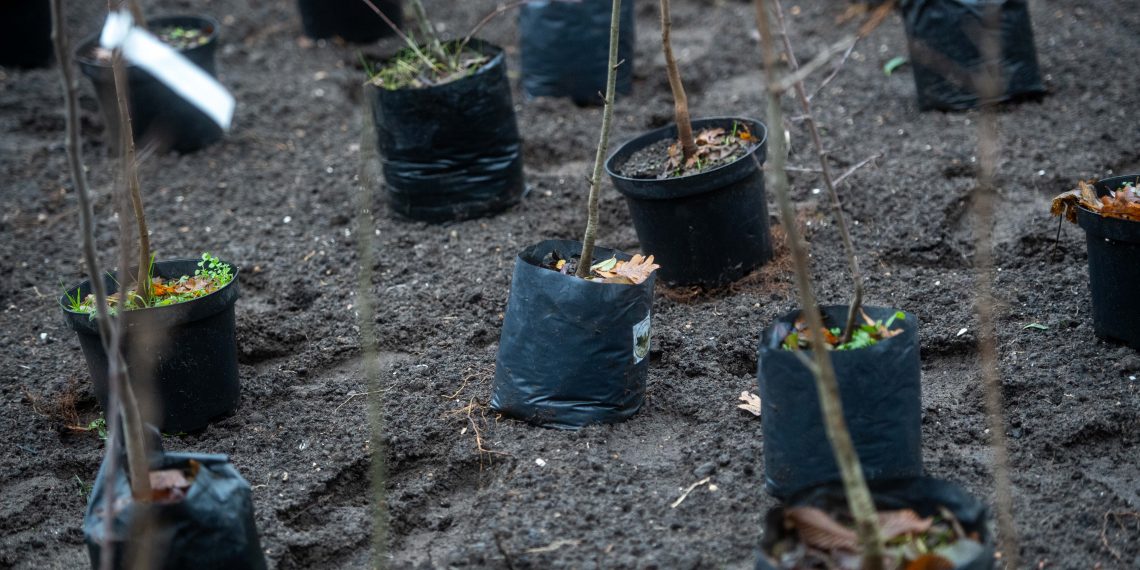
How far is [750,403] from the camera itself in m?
2.91

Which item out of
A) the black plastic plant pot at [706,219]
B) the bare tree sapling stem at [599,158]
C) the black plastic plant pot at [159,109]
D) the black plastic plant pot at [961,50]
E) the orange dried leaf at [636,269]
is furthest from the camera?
the black plastic plant pot at [159,109]

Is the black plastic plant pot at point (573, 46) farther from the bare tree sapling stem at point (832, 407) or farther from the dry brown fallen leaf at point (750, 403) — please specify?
the bare tree sapling stem at point (832, 407)

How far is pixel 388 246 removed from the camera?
163 inches

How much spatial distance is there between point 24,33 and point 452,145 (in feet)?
11.8

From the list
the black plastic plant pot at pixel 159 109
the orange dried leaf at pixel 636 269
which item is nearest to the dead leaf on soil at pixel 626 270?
the orange dried leaf at pixel 636 269

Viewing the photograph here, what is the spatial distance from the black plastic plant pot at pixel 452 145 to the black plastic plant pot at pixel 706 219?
768mm

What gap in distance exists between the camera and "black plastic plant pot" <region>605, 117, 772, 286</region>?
11.1 ft

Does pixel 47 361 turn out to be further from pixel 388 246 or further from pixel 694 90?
pixel 694 90

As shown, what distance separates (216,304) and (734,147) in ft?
5.67

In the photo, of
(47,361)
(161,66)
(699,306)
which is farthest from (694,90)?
(47,361)

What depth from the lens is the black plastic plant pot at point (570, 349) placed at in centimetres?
275

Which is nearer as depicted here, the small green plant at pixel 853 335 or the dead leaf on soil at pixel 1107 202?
the small green plant at pixel 853 335

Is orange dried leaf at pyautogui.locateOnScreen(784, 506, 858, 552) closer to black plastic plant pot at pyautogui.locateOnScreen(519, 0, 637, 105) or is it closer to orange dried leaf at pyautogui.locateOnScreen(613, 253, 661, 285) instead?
orange dried leaf at pyautogui.locateOnScreen(613, 253, 661, 285)

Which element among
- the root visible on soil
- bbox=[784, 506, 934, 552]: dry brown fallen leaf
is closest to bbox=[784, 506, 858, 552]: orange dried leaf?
bbox=[784, 506, 934, 552]: dry brown fallen leaf
